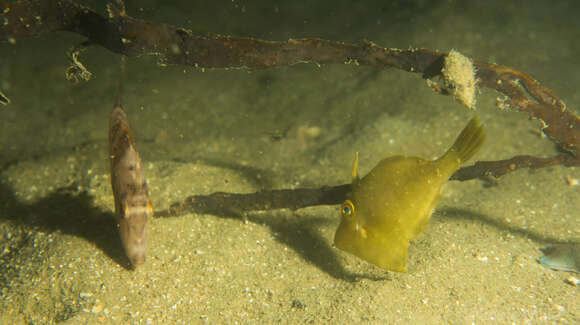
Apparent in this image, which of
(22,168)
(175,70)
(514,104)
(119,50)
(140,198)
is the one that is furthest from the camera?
(175,70)

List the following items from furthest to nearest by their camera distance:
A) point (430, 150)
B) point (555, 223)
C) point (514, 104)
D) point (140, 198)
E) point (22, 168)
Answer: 1. point (430, 150)
2. point (22, 168)
3. point (555, 223)
4. point (514, 104)
5. point (140, 198)

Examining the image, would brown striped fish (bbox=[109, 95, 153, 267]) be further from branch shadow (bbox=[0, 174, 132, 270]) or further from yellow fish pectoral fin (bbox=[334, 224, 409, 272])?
yellow fish pectoral fin (bbox=[334, 224, 409, 272])

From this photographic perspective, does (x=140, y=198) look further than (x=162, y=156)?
No

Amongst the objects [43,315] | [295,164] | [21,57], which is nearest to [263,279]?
[43,315]

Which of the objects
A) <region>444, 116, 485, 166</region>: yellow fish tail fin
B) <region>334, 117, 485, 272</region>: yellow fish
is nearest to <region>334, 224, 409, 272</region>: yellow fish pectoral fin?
<region>334, 117, 485, 272</region>: yellow fish

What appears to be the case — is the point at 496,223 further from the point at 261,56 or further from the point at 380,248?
the point at 261,56

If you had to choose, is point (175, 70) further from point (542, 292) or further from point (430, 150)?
point (542, 292)
